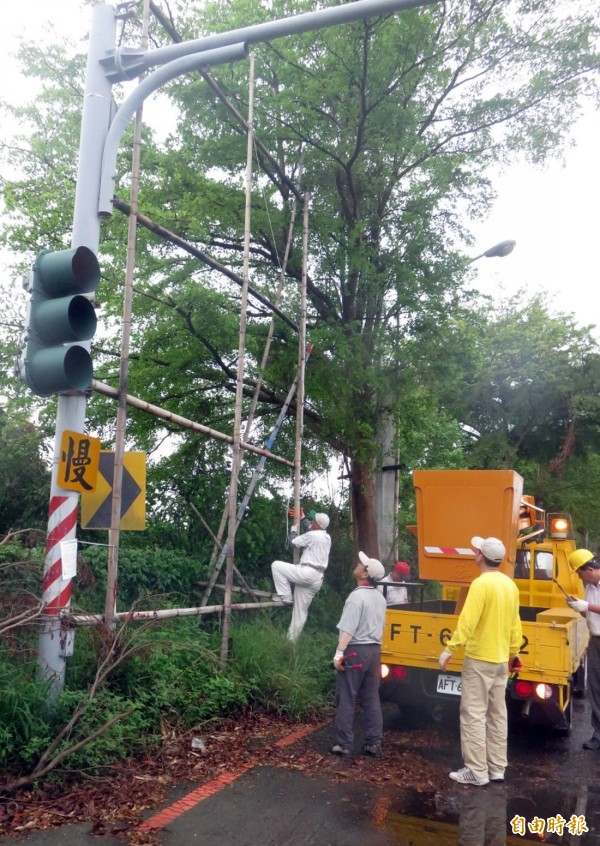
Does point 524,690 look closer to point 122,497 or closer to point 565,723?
point 565,723

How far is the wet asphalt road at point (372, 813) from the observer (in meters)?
4.91

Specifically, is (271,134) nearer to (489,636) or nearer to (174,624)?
(174,624)

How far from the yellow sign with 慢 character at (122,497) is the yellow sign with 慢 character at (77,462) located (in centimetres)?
59

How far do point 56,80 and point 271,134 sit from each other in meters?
5.11

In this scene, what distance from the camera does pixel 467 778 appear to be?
622cm

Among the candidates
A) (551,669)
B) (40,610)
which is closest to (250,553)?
(551,669)

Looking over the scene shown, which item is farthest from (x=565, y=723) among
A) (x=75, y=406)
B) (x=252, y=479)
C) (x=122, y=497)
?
(x=75, y=406)

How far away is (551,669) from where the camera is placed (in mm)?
7211

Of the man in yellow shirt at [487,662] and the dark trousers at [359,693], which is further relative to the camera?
the dark trousers at [359,693]

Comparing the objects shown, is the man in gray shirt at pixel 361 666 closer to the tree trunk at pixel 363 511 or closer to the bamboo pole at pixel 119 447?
the bamboo pole at pixel 119 447

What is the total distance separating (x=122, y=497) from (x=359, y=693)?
9.15ft

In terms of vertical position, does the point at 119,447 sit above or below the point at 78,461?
above

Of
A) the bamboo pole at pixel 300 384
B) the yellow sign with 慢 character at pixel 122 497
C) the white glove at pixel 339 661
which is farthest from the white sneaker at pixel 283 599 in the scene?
the yellow sign with 慢 character at pixel 122 497

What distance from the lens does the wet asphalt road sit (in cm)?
491
